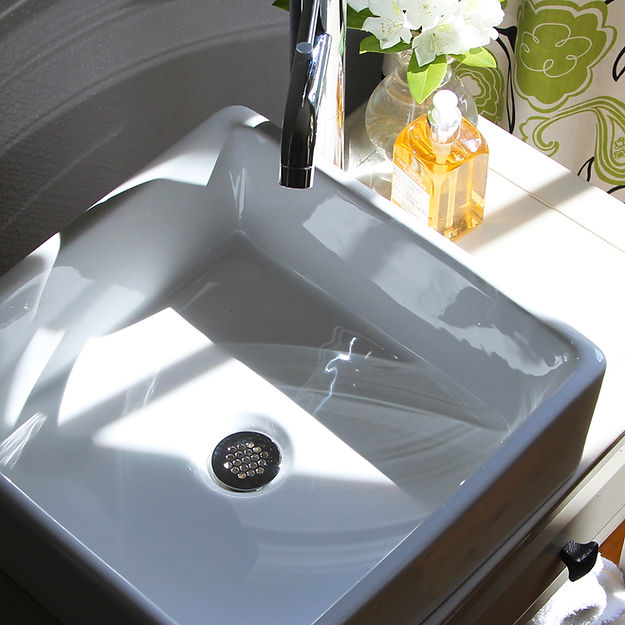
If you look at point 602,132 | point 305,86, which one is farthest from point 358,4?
point 602,132

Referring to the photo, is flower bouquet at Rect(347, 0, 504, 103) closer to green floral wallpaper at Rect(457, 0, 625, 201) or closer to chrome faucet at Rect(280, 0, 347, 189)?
chrome faucet at Rect(280, 0, 347, 189)

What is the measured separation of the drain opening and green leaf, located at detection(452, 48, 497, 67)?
42 cm

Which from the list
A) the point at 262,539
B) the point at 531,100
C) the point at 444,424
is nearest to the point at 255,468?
the point at 262,539

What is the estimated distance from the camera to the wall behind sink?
0.92 meters

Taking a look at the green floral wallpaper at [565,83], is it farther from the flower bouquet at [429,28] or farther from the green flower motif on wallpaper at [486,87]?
the flower bouquet at [429,28]

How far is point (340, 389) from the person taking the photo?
0.95m

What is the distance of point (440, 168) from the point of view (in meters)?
0.99

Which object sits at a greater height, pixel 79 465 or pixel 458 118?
pixel 458 118

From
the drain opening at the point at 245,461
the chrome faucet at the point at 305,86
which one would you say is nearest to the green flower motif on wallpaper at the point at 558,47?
the chrome faucet at the point at 305,86

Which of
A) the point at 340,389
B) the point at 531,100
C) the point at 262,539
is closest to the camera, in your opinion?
the point at 262,539

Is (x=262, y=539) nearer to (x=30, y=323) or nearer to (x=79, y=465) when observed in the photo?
(x=79, y=465)

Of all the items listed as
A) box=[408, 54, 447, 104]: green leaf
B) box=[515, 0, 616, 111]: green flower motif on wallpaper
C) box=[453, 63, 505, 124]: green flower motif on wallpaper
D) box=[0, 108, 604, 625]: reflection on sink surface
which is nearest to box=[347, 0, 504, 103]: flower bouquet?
box=[408, 54, 447, 104]: green leaf

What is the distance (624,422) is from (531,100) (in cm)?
61

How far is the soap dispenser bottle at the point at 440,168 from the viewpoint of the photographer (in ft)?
3.20
